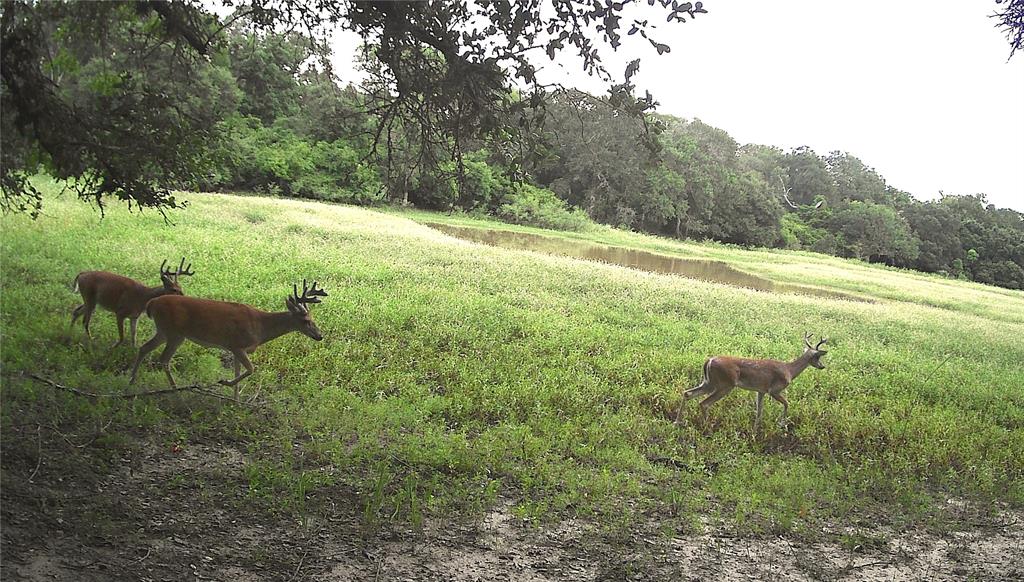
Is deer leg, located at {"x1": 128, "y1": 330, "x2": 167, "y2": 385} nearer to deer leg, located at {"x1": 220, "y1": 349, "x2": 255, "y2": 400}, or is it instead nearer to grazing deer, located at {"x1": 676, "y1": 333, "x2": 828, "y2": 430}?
deer leg, located at {"x1": 220, "y1": 349, "x2": 255, "y2": 400}

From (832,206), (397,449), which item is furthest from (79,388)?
(832,206)

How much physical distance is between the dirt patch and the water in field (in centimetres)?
1698

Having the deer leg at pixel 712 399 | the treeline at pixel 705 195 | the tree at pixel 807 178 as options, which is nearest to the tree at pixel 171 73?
the deer leg at pixel 712 399

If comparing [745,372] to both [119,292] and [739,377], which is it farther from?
[119,292]

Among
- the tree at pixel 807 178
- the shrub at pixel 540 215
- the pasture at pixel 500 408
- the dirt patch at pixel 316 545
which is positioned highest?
the tree at pixel 807 178

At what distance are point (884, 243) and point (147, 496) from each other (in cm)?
5397

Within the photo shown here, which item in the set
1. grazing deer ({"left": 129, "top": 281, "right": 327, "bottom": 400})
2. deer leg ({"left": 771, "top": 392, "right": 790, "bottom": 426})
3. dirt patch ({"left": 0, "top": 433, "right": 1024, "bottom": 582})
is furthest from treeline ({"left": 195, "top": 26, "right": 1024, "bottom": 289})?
dirt patch ({"left": 0, "top": 433, "right": 1024, "bottom": 582})

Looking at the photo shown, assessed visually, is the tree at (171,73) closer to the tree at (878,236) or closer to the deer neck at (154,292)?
the deer neck at (154,292)

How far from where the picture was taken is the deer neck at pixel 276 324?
6.57m

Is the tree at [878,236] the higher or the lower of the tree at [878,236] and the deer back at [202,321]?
the higher

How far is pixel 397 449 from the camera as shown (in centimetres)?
610

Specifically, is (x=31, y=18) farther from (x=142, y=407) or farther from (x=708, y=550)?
(x=708, y=550)

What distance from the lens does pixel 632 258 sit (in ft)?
92.0

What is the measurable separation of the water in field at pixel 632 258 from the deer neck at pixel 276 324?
1692 cm
